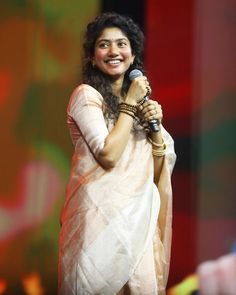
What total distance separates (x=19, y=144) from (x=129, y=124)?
4.14 ft

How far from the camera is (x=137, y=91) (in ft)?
4.71

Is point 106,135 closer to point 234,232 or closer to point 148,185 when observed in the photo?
point 148,185

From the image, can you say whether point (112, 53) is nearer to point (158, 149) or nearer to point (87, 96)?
point (87, 96)

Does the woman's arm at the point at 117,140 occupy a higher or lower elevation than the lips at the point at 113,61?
lower

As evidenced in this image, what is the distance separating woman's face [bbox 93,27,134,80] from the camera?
150 centimetres

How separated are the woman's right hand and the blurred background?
1.09 meters

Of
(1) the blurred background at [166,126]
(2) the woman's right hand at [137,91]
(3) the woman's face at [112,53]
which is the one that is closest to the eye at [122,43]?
A: (3) the woman's face at [112,53]

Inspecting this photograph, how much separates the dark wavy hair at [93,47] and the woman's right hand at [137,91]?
65 mm

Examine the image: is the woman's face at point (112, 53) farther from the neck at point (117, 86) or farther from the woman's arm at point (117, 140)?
the woman's arm at point (117, 140)

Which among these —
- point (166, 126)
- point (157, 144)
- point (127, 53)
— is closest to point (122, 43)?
point (127, 53)

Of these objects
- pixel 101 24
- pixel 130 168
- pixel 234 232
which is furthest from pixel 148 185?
pixel 234 232

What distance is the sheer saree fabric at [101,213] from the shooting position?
4.49 ft

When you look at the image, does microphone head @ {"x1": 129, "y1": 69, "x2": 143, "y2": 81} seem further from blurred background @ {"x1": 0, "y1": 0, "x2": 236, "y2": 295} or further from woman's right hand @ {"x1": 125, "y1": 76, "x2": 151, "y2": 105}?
blurred background @ {"x1": 0, "y1": 0, "x2": 236, "y2": 295}

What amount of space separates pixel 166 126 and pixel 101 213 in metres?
1.21
